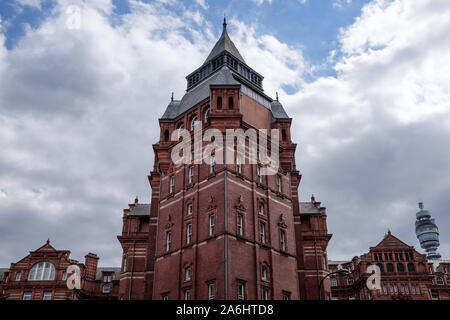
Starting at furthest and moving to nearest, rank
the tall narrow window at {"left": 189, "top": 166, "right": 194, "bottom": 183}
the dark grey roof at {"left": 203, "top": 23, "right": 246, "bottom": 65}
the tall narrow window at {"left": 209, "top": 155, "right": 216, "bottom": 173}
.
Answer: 1. the dark grey roof at {"left": 203, "top": 23, "right": 246, "bottom": 65}
2. the tall narrow window at {"left": 189, "top": 166, "right": 194, "bottom": 183}
3. the tall narrow window at {"left": 209, "top": 155, "right": 216, "bottom": 173}

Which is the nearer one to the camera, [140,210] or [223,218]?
[223,218]

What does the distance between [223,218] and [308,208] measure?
23720 mm

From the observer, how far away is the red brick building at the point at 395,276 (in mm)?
74125

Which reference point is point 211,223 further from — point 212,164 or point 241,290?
point 241,290

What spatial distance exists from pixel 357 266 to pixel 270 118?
132ft

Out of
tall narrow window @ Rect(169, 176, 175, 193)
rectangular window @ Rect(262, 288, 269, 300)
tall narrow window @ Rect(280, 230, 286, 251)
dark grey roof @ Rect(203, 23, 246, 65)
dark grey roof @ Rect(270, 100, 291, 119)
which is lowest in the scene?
rectangular window @ Rect(262, 288, 269, 300)

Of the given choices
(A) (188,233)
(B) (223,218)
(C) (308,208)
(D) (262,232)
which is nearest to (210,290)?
(B) (223,218)

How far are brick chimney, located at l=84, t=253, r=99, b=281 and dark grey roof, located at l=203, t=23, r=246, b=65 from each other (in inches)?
1689

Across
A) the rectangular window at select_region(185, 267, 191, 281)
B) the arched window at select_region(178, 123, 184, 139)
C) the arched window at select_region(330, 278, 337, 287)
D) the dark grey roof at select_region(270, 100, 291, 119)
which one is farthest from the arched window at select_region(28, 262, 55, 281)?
the arched window at select_region(330, 278, 337, 287)

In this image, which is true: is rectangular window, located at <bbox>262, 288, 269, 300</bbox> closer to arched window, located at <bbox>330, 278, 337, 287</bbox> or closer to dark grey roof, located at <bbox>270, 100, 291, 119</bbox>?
dark grey roof, located at <bbox>270, 100, 291, 119</bbox>

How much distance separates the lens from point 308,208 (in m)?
62.6

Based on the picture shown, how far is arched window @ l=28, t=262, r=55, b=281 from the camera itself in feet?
239
